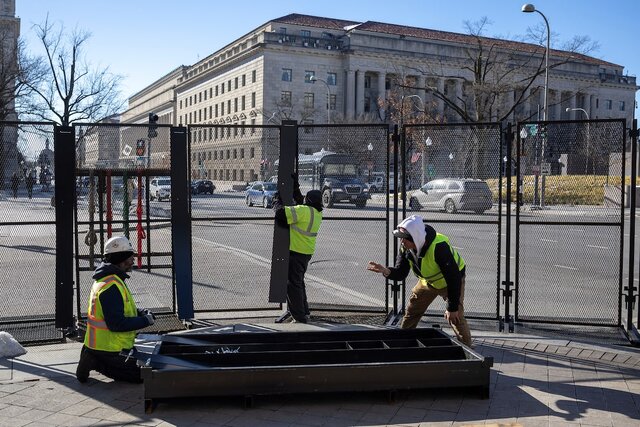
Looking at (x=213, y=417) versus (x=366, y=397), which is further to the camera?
(x=366, y=397)

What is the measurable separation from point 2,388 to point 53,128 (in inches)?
128

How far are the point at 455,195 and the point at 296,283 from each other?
99.0 inches

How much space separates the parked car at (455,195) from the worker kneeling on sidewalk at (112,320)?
4470 millimetres

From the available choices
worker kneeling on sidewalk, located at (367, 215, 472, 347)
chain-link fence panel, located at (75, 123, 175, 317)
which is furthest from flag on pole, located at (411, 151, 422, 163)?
chain-link fence panel, located at (75, 123, 175, 317)

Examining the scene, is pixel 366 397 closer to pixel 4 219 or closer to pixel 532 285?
pixel 4 219

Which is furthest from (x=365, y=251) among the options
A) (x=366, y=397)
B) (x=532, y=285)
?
(x=366, y=397)

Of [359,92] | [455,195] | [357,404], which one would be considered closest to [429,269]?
[357,404]

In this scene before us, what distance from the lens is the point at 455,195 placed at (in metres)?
9.23

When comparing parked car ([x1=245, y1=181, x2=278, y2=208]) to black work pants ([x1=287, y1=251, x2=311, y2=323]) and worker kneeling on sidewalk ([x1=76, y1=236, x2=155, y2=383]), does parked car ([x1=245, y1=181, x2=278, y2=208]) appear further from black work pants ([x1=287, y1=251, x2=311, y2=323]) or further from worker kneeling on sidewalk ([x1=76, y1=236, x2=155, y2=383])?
worker kneeling on sidewalk ([x1=76, y1=236, x2=155, y2=383])

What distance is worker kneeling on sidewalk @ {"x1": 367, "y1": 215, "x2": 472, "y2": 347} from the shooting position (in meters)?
6.34

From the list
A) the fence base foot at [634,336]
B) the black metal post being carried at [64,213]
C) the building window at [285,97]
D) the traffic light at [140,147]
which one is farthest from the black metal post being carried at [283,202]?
the building window at [285,97]

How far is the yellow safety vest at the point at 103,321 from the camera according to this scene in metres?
5.98

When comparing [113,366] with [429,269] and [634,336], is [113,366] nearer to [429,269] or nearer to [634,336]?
[429,269]

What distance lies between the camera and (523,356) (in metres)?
7.18
